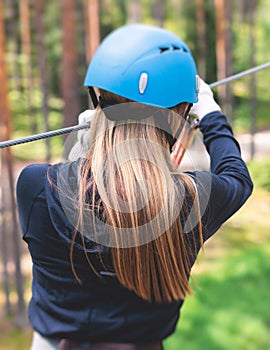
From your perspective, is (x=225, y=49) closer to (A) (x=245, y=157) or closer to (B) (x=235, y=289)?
(A) (x=245, y=157)

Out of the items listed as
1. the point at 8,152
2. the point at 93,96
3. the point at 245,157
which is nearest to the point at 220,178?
the point at 93,96

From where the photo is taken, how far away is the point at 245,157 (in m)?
6.46

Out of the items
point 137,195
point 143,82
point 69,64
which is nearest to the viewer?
point 137,195

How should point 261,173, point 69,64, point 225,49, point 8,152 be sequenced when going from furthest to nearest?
point 225,49, point 261,173, point 69,64, point 8,152

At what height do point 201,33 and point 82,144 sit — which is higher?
point 82,144

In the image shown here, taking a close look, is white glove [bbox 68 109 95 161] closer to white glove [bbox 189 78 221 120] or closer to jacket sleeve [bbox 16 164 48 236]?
jacket sleeve [bbox 16 164 48 236]

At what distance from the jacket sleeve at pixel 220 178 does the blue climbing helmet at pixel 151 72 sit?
2.4 inches

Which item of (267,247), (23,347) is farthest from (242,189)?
(267,247)

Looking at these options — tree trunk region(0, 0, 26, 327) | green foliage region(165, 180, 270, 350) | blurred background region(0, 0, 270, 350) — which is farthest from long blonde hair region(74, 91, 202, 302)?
green foliage region(165, 180, 270, 350)

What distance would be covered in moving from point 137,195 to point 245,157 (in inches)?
234

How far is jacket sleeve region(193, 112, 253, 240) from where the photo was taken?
2.40 feet

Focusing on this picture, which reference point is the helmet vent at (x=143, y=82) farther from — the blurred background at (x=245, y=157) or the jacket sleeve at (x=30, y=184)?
the blurred background at (x=245, y=157)

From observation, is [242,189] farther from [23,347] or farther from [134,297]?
[23,347]

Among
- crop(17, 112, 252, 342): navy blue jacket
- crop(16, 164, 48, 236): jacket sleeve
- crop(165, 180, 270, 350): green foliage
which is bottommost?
crop(165, 180, 270, 350): green foliage
